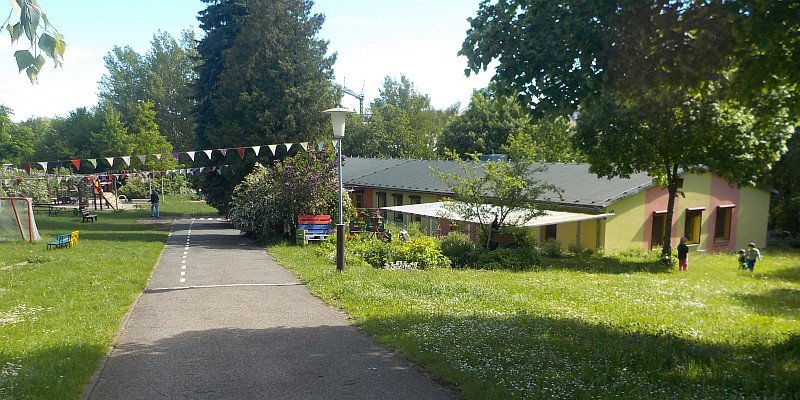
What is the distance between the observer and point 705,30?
8.09 metres

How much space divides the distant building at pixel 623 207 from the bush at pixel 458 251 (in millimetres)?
3225

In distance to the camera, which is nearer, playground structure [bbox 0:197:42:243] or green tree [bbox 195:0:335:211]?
playground structure [bbox 0:197:42:243]

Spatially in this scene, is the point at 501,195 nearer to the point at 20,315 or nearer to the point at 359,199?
the point at 20,315

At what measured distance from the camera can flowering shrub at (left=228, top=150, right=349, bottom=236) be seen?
78.3ft

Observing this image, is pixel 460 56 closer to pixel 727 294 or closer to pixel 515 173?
pixel 727 294

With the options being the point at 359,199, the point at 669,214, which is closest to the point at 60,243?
the point at 669,214

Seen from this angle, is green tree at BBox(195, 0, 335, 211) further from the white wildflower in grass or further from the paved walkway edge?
the white wildflower in grass

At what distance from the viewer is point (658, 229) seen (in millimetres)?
29281

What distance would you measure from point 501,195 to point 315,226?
22.6ft

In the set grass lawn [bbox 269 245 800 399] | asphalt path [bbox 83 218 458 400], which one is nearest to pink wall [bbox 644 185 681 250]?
grass lawn [bbox 269 245 800 399]

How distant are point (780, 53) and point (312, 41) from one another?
78.2 feet

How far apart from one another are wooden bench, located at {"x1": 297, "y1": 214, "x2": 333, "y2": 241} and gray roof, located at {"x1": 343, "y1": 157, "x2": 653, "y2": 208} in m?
4.97

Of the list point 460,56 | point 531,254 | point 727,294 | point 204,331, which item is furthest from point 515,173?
point 204,331

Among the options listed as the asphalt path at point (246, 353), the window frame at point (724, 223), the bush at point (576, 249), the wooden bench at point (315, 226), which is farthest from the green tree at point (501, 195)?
the window frame at point (724, 223)
